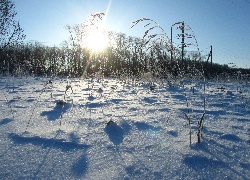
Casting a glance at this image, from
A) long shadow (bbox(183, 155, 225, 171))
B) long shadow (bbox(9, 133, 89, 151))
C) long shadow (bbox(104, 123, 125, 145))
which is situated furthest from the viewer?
long shadow (bbox(104, 123, 125, 145))

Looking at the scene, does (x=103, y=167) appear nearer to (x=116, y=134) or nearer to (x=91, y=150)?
(x=91, y=150)

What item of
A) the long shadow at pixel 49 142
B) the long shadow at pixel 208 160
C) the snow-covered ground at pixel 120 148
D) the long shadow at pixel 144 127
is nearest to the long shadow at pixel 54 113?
the snow-covered ground at pixel 120 148

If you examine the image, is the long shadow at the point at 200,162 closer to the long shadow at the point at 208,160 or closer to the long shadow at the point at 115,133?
the long shadow at the point at 208,160

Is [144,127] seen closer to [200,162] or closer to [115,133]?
[115,133]

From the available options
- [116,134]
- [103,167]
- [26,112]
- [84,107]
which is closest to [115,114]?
[84,107]

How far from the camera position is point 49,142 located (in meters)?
1.78

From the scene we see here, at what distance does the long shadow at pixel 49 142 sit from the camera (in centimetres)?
169

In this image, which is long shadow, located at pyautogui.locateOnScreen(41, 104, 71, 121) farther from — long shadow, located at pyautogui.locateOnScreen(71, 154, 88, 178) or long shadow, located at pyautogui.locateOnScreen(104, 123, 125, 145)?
long shadow, located at pyautogui.locateOnScreen(71, 154, 88, 178)

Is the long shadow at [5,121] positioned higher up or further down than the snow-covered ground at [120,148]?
higher up

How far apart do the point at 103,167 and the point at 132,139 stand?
57 centimetres

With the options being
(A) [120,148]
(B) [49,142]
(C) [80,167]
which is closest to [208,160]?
(A) [120,148]

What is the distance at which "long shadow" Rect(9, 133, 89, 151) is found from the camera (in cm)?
169

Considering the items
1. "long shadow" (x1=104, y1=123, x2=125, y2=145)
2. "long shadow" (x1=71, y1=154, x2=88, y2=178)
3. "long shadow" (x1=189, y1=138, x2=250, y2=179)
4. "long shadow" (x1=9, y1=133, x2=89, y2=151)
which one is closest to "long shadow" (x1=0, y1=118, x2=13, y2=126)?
"long shadow" (x1=9, y1=133, x2=89, y2=151)

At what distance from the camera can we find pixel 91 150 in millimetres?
1641
